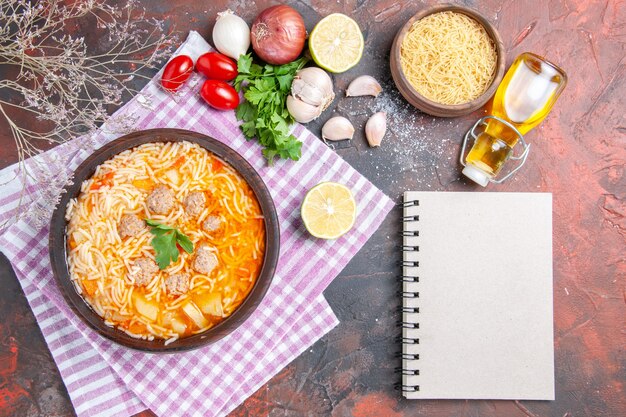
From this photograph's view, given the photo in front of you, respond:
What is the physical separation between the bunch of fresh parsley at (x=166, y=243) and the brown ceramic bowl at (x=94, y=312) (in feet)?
1.37

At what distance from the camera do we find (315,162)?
376 cm

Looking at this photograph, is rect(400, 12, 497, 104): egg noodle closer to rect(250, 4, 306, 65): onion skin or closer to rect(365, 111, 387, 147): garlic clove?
rect(365, 111, 387, 147): garlic clove

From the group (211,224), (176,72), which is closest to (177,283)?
(211,224)

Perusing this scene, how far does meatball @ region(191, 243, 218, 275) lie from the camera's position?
10.6 ft

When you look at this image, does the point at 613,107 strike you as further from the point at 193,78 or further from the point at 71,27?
the point at 71,27

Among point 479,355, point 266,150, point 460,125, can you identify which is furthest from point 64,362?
point 460,125

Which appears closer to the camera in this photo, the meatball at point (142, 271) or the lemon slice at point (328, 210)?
the meatball at point (142, 271)

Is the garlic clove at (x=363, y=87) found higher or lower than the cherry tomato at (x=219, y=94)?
lower

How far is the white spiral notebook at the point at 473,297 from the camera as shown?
3.82 metres

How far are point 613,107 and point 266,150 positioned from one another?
2.28 meters

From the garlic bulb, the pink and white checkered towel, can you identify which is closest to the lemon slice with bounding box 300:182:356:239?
the pink and white checkered towel

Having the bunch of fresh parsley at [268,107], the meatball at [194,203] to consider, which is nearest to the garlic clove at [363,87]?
the bunch of fresh parsley at [268,107]

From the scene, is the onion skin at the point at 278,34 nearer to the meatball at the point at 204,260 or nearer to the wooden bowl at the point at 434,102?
the wooden bowl at the point at 434,102

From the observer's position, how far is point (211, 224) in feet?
10.7
